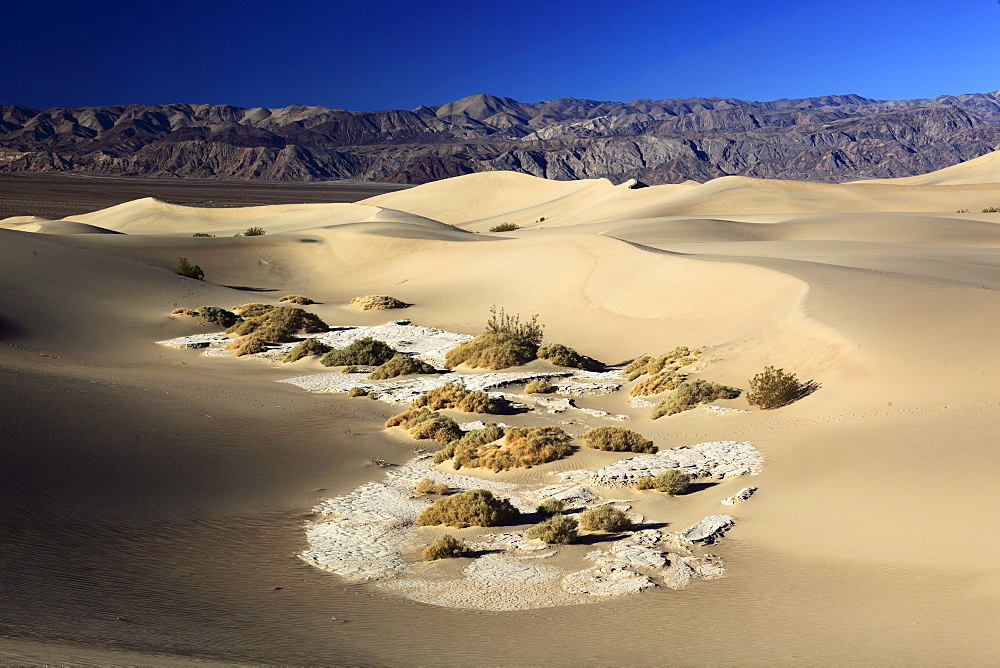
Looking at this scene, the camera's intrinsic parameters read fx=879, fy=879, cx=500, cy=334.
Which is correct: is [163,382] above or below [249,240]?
below

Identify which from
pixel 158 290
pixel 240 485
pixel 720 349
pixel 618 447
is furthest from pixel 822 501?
pixel 158 290

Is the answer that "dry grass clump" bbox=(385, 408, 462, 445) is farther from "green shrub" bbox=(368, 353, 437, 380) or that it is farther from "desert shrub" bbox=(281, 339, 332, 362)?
"desert shrub" bbox=(281, 339, 332, 362)

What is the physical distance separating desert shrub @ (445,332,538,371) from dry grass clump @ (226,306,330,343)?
5.31 meters

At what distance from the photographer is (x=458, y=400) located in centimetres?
1588

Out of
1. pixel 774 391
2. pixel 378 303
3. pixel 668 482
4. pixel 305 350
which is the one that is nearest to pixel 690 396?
pixel 774 391

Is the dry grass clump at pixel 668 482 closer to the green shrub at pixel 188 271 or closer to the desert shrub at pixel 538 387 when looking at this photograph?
the desert shrub at pixel 538 387

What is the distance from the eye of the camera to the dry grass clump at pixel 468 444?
497 inches

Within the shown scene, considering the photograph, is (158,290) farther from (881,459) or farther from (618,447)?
(881,459)

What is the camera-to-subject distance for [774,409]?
14.0 m

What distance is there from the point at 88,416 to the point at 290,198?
400 ft

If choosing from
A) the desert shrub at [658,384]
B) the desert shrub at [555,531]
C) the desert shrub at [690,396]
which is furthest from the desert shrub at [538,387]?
the desert shrub at [555,531]

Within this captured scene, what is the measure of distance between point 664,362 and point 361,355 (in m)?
6.98

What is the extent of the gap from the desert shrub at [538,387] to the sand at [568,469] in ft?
3.42

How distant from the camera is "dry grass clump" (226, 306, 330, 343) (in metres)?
23.3
